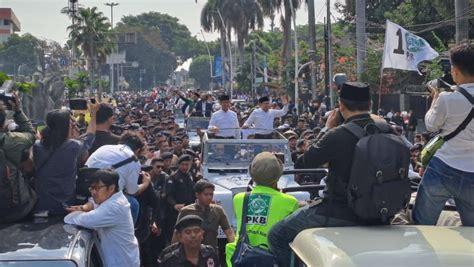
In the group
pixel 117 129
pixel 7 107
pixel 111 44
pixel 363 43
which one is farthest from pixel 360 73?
pixel 111 44

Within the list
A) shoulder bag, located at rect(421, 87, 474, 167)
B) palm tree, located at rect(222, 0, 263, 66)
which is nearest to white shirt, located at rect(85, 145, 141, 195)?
shoulder bag, located at rect(421, 87, 474, 167)

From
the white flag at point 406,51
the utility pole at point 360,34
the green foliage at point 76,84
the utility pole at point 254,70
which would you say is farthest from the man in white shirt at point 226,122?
the utility pole at point 254,70

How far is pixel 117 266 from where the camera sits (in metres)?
6.04

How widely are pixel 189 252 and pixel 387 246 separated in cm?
291

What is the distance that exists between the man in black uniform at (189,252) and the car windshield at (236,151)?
21.0 ft

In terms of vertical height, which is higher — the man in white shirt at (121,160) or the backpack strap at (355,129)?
the backpack strap at (355,129)

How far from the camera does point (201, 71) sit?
15500cm

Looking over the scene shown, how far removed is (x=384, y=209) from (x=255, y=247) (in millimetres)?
1100

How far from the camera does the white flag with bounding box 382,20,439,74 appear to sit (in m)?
16.4

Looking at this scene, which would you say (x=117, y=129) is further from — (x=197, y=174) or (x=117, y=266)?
(x=117, y=266)

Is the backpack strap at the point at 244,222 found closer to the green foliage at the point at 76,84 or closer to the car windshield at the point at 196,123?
the car windshield at the point at 196,123

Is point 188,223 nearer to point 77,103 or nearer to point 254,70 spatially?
point 77,103

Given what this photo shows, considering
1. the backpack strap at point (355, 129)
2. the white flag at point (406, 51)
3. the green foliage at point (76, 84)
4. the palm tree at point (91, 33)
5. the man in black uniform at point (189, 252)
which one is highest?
the palm tree at point (91, 33)

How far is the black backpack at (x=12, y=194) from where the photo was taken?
19.9ft
